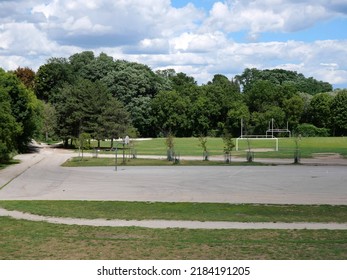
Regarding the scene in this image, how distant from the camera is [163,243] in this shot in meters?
15.3

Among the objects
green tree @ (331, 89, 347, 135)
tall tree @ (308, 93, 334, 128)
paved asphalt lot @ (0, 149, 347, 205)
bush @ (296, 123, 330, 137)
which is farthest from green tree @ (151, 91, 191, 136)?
paved asphalt lot @ (0, 149, 347, 205)

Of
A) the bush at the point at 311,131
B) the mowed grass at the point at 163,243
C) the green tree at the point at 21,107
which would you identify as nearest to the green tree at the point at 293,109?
the bush at the point at 311,131

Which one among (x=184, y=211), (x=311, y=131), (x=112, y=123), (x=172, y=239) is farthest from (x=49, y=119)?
(x=172, y=239)

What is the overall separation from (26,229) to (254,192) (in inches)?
684

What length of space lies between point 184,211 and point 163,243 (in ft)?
28.5

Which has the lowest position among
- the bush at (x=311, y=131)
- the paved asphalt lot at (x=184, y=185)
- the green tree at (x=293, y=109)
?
the paved asphalt lot at (x=184, y=185)

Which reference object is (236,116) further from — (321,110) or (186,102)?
(321,110)

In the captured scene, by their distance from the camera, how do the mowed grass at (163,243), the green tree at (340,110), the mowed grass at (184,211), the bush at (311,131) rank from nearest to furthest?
the mowed grass at (163,243)
the mowed grass at (184,211)
the green tree at (340,110)
the bush at (311,131)

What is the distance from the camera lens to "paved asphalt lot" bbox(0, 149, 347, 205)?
30031mm

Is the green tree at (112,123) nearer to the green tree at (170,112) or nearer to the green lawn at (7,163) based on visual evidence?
the green lawn at (7,163)

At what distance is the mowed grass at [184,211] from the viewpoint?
21.8 m

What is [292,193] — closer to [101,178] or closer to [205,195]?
[205,195]

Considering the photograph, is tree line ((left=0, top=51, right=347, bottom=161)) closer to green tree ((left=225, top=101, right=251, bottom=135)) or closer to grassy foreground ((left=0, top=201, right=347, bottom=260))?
green tree ((left=225, top=101, right=251, bottom=135))

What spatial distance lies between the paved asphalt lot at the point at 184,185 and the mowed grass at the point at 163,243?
35.4 ft
